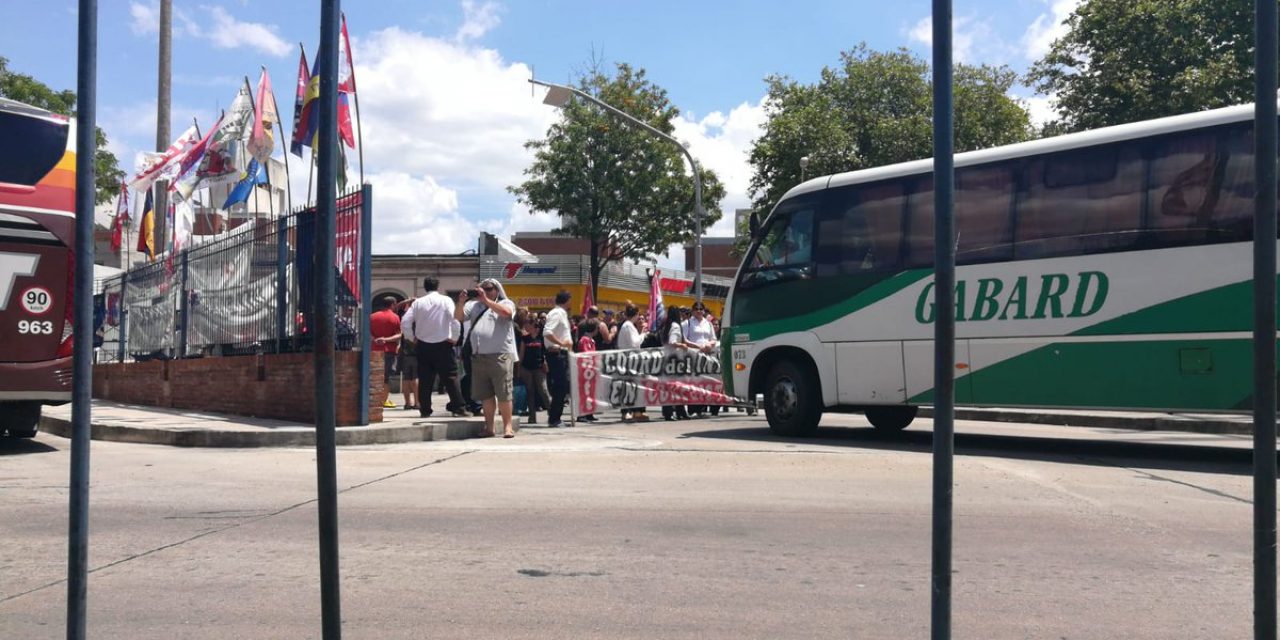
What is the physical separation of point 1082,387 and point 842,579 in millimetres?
6659

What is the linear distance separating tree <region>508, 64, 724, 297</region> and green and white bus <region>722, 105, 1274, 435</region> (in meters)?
28.7

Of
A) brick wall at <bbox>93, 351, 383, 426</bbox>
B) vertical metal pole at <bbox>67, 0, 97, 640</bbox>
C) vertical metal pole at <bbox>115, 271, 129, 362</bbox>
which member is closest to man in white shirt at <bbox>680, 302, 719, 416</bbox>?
brick wall at <bbox>93, 351, 383, 426</bbox>

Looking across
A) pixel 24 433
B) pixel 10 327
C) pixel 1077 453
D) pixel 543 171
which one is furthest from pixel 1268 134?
pixel 543 171

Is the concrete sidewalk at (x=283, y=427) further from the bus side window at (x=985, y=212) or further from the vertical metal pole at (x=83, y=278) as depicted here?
the vertical metal pole at (x=83, y=278)

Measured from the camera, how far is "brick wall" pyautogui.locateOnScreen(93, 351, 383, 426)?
12.9 meters

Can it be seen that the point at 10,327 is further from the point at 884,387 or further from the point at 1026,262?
the point at 1026,262

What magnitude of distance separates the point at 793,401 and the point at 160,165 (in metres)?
12.6

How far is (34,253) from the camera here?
431 inches

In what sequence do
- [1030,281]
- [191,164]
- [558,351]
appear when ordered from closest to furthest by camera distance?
[1030,281], [558,351], [191,164]

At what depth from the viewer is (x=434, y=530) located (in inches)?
276

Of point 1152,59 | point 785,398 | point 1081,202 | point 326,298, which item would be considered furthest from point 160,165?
point 1152,59

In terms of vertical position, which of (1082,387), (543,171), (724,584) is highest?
(543,171)

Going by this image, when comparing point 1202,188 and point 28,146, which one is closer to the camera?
point 1202,188

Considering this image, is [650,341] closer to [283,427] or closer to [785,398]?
[785,398]
